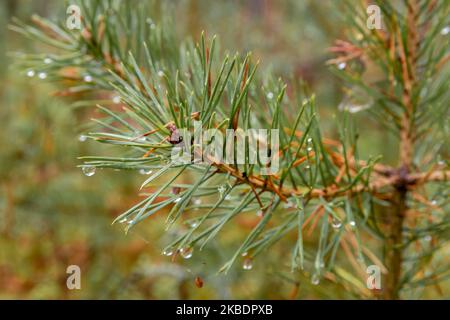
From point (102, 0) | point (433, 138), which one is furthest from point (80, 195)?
point (433, 138)

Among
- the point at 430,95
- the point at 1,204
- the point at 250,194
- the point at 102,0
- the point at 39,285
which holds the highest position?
→ the point at 102,0

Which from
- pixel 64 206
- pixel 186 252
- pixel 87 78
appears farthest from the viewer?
pixel 64 206

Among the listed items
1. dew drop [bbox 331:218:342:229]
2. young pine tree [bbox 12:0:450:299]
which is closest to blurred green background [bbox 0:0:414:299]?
young pine tree [bbox 12:0:450:299]

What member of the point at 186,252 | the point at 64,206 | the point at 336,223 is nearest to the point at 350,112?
the point at 336,223

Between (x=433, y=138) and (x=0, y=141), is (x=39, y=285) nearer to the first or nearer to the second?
(x=0, y=141)

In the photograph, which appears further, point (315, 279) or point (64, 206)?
point (64, 206)

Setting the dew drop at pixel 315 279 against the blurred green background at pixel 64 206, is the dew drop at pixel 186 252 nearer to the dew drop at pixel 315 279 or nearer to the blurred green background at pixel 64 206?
the dew drop at pixel 315 279

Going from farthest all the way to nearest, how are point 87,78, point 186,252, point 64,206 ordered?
point 64,206
point 87,78
point 186,252

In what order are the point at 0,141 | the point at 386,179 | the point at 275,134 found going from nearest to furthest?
the point at 275,134 < the point at 386,179 < the point at 0,141

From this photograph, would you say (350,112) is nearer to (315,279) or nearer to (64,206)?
(315,279)

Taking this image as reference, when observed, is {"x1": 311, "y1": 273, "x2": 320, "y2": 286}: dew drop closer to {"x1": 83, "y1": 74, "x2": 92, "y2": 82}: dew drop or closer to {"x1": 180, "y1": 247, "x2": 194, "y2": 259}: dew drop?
Answer: {"x1": 180, "y1": 247, "x2": 194, "y2": 259}: dew drop

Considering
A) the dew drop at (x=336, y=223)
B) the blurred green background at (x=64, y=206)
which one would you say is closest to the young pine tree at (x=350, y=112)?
the dew drop at (x=336, y=223)
